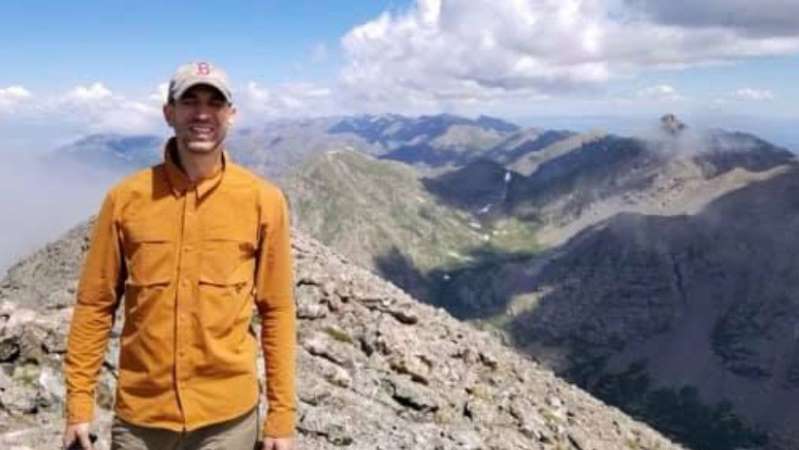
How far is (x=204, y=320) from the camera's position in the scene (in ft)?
33.1

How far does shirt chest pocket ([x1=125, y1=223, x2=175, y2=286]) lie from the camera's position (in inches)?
391

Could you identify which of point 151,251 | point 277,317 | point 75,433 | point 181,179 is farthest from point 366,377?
point 181,179

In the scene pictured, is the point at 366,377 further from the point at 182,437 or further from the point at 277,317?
the point at 182,437

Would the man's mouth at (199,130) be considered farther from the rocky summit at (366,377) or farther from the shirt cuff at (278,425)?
the rocky summit at (366,377)

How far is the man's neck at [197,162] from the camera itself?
995 cm

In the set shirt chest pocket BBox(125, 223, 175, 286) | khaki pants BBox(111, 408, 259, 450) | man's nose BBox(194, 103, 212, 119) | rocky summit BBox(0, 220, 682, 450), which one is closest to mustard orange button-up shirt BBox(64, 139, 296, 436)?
shirt chest pocket BBox(125, 223, 175, 286)

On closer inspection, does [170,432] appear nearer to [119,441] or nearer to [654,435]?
[119,441]

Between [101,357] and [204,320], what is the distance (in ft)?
4.85

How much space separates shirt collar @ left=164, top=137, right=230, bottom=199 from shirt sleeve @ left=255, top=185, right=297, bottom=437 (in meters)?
0.76

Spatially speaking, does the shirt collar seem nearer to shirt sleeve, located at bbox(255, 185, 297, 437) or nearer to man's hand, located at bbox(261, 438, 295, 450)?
shirt sleeve, located at bbox(255, 185, 297, 437)

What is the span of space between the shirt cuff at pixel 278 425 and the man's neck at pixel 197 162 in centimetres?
303

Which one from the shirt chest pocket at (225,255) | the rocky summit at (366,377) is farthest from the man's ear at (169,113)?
the rocky summit at (366,377)

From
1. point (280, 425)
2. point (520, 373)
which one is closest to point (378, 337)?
point (520, 373)

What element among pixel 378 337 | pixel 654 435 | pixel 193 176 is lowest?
pixel 654 435
